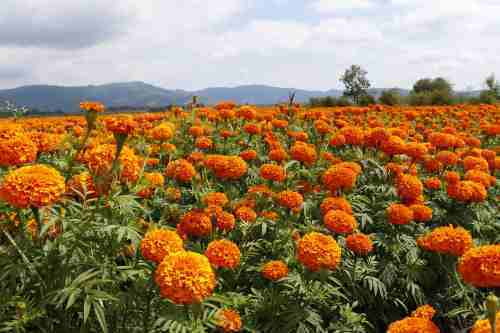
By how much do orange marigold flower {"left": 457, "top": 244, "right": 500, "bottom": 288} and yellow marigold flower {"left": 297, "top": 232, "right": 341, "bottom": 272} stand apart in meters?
0.70

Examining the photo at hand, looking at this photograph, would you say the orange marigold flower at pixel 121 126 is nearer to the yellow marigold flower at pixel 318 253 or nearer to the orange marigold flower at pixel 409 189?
the yellow marigold flower at pixel 318 253

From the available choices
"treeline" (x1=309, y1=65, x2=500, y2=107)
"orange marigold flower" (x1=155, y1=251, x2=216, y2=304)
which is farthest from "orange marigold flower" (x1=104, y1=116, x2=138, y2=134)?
"treeline" (x1=309, y1=65, x2=500, y2=107)

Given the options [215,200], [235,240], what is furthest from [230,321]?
[235,240]

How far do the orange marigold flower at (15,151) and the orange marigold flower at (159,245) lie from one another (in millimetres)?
816

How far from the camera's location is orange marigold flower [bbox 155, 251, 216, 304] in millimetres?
2055

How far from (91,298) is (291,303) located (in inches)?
53.9

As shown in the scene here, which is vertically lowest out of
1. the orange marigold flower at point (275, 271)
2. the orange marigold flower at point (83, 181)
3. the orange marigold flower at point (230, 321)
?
the orange marigold flower at point (230, 321)

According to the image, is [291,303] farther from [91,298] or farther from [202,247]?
[91,298]

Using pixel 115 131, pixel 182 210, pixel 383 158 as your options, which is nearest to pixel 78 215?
pixel 115 131

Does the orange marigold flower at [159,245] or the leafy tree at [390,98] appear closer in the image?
the orange marigold flower at [159,245]

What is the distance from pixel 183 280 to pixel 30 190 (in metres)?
0.78

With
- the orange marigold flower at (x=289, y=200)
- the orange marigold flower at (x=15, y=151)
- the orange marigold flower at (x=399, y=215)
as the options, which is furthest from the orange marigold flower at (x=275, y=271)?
the orange marigold flower at (x=15, y=151)

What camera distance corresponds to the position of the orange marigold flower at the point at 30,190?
6.96 feet

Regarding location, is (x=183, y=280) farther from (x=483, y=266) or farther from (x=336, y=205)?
(x=336, y=205)
